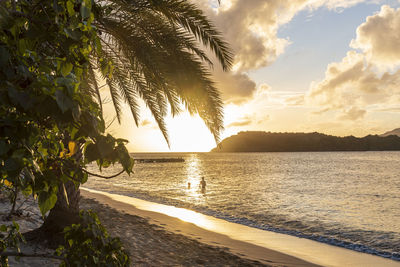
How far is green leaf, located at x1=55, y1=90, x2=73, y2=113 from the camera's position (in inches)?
41.2

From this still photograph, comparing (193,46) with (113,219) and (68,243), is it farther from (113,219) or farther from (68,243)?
(113,219)

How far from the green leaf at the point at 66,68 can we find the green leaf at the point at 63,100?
27 centimetres

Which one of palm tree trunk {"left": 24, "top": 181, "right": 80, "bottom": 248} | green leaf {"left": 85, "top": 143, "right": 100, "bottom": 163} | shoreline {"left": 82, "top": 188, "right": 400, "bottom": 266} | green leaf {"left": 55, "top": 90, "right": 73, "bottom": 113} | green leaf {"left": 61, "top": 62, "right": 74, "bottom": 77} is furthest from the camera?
shoreline {"left": 82, "top": 188, "right": 400, "bottom": 266}

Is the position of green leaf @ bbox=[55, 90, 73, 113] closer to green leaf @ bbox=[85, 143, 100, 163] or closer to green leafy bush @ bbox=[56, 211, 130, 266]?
green leaf @ bbox=[85, 143, 100, 163]

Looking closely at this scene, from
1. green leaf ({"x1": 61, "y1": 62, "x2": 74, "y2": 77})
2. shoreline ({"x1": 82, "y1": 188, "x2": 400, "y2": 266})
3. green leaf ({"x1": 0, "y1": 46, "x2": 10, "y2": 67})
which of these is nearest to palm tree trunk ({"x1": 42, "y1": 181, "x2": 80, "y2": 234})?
shoreline ({"x1": 82, "y1": 188, "x2": 400, "y2": 266})

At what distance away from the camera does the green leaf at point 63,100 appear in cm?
105

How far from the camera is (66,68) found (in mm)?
1329

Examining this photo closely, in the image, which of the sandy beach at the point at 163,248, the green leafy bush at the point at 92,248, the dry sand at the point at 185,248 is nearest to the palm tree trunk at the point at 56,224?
the sandy beach at the point at 163,248

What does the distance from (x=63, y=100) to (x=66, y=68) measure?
33 cm

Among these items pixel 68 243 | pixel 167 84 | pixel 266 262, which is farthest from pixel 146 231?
pixel 68 243

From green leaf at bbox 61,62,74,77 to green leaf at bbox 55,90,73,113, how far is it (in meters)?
0.27

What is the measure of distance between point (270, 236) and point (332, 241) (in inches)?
98.6

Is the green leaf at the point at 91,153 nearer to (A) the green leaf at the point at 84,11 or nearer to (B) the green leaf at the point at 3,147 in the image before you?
(B) the green leaf at the point at 3,147

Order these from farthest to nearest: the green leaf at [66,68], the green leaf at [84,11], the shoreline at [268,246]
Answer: the shoreline at [268,246] → the green leaf at [66,68] → the green leaf at [84,11]
